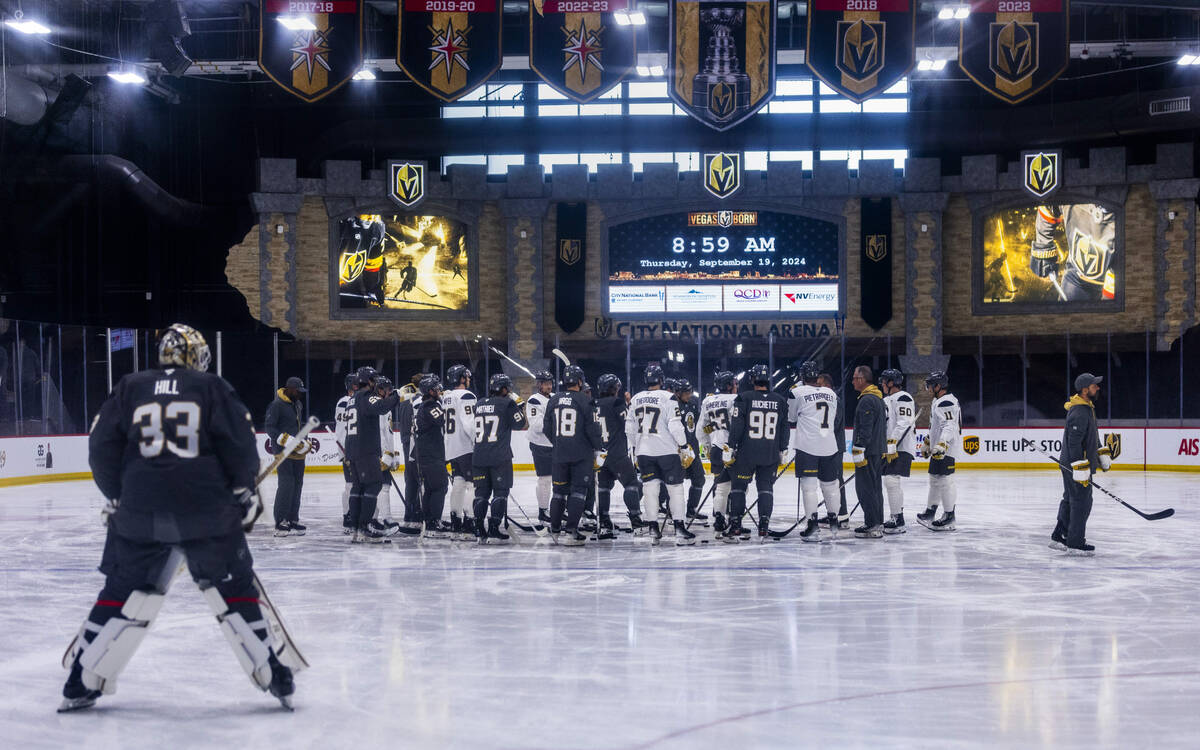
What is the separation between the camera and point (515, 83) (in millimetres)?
28156

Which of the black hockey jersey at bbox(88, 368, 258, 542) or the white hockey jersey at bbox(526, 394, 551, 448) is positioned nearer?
the black hockey jersey at bbox(88, 368, 258, 542)

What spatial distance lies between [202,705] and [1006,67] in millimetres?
11198

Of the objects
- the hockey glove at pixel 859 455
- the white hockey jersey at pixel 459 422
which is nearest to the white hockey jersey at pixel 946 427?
the hockey glove at pixel 859 455

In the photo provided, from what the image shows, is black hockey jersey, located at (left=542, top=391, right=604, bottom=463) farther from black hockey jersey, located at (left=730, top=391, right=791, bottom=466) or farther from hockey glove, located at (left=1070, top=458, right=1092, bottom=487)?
hockey glove, located at (left=1070, top=458, right=1092, bottom=487)

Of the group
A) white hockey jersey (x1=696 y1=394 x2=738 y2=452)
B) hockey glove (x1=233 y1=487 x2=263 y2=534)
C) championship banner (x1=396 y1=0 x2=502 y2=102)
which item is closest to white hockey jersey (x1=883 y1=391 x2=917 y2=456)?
white hockey jersey (x1=696 y1=394 x2=738 y2=452)

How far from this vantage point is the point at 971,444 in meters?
21.2

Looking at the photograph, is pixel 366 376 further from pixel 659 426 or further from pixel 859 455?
pixel 859 455

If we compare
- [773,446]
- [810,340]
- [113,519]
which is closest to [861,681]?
[113,519]

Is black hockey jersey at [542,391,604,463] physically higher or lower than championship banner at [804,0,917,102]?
lower

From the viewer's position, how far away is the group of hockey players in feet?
34.5

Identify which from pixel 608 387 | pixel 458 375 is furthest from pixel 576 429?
pixel 458 375

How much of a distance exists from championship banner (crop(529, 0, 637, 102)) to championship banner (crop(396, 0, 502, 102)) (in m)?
0.49

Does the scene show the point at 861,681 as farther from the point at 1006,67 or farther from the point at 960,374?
the point at 960,374

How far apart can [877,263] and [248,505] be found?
77.4ft
